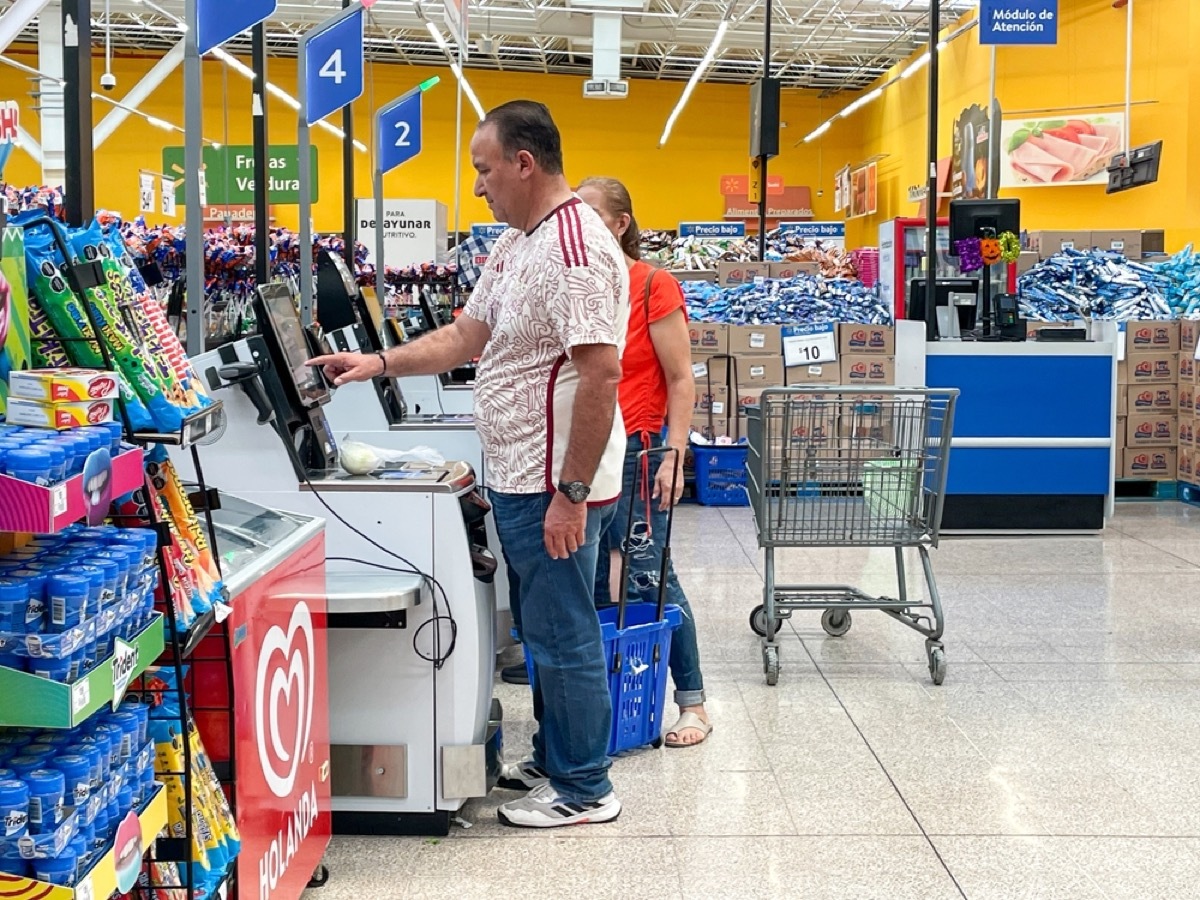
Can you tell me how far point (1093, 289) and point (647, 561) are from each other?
8571 millimetres

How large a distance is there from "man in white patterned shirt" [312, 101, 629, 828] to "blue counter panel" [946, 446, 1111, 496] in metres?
5.00

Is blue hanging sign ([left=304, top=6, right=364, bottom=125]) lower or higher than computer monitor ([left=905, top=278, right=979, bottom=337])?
higher

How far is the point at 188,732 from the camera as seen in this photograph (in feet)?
6.39

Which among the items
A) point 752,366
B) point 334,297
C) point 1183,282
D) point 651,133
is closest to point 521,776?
point 334,297

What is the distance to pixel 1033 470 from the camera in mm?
7742

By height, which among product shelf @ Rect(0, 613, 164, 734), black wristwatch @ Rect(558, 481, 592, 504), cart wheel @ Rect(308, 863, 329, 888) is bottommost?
cart wheel @ Rect(308, 863, 329, 888)

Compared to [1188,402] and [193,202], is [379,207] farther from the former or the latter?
[1188,402]

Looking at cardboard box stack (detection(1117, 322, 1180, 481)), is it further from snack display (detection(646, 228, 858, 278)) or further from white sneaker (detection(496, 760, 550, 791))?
white sneaker (detection(496, 760, 550, 791))

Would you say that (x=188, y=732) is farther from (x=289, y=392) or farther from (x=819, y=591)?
(x=819, y=591)

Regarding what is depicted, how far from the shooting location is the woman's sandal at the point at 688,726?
386 cm

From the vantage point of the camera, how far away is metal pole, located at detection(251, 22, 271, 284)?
13.8 ft

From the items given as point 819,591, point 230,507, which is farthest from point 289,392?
point 819,591

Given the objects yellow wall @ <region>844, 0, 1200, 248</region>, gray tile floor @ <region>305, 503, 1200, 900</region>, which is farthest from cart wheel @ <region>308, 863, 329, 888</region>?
yellow wall @ <region>844, 0, 1200, 248</region>

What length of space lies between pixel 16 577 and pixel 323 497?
1585mm
